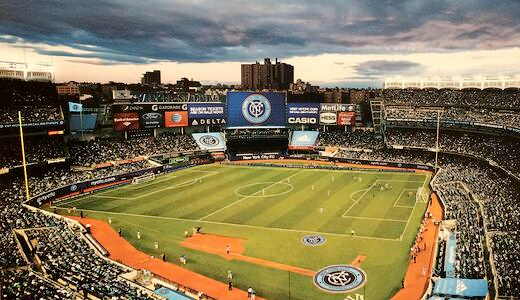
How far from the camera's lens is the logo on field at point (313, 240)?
3669cm

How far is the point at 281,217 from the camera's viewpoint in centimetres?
4512

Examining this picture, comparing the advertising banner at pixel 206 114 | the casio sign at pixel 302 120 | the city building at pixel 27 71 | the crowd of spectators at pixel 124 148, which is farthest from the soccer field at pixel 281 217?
the city building at pixel 27 71

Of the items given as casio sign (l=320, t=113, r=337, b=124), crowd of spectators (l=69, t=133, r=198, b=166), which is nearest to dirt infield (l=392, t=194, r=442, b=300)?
casio sign (l=320, t=113, r=337, b=124)

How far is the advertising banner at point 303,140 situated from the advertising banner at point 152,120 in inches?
1150

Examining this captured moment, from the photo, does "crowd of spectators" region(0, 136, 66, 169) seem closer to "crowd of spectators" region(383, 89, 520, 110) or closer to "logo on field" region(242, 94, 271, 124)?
"logo on field" region(242, 94, 271, 124)

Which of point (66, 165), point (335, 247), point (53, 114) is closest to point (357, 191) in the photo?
point (335, 247)

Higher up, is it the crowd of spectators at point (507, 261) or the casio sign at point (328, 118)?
the casio sign at point (328, 118)

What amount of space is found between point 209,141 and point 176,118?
8888mm

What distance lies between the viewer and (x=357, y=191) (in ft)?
184

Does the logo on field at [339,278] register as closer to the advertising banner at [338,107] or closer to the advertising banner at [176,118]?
the advertising banner at [176,118]

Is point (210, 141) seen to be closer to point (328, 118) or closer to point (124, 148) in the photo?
point (124, 148)

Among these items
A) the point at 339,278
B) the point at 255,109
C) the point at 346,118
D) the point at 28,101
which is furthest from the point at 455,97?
the point at 28,101

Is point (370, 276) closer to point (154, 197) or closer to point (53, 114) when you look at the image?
point (154, 197)

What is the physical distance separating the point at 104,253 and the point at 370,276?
73.0ft
